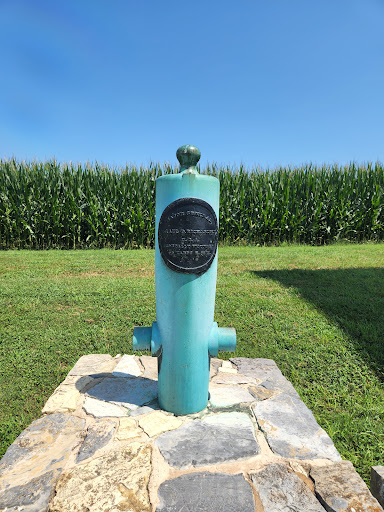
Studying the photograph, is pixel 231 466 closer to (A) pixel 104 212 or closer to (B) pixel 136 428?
(B) pixel 136 428

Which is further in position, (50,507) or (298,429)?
(298,429)

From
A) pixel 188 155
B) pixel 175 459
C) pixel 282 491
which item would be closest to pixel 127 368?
pixel 175 459

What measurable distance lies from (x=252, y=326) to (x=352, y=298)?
69.8 inches

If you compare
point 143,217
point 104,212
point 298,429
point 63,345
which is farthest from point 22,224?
point 298,429

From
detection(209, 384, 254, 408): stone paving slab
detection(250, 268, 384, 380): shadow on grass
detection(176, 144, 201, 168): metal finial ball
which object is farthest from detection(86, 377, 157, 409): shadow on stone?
detection(250, 268, 384, 380): shadow on grass

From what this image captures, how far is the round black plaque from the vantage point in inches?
86.0

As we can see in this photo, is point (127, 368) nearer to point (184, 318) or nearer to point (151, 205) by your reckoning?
point (184, 318)

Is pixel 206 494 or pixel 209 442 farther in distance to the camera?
pixel 209 442

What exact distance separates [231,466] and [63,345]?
248 centimetres

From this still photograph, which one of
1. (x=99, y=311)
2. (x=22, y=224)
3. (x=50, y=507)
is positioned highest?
(x=22, y=224)

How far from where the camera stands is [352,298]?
5133mm

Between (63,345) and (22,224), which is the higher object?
(22,224)

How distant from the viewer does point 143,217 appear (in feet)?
34.9

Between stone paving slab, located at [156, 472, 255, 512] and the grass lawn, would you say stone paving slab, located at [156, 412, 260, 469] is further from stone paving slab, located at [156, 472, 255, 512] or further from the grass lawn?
the grass lawn
